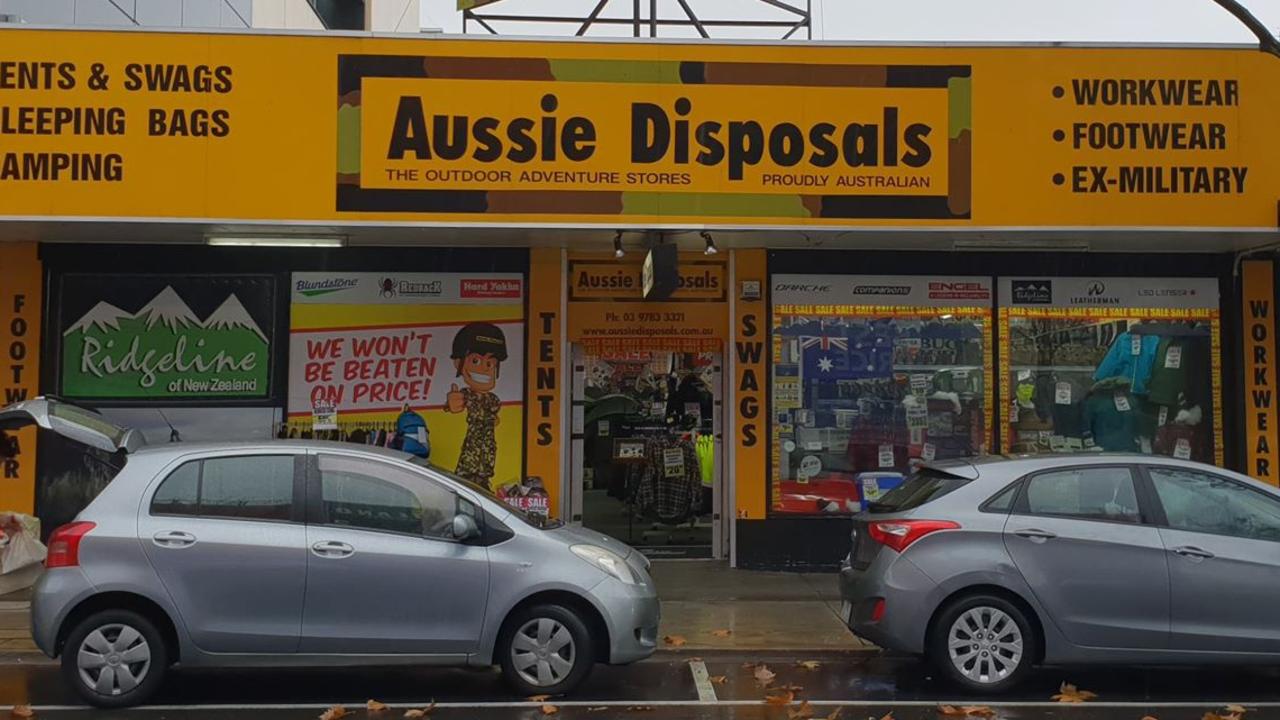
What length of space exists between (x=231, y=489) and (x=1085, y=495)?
5411mm

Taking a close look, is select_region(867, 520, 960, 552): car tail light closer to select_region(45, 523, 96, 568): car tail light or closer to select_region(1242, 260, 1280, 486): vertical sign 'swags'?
select_region(45, 523, 96, 568): car tail light

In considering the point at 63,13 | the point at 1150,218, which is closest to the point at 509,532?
the point at 1150,218

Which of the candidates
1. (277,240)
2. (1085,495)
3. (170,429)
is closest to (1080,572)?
(1085,495)

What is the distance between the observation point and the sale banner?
11.4m

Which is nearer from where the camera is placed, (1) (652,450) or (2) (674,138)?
(2) (674,138)

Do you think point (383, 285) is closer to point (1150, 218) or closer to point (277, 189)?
point (277, 189)

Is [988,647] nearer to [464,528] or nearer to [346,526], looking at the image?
[464,528]

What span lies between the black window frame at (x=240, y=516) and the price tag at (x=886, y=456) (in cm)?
661

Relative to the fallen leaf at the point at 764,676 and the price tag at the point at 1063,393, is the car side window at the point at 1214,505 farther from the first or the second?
the price tag at the point at 1063,393

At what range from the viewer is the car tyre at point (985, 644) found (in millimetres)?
6922

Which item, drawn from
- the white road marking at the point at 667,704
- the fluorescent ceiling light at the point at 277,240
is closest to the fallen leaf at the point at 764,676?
the white road marking at the point at 667,704

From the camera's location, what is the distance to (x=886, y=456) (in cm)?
1160

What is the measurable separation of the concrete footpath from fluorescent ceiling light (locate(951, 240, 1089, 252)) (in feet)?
11.7

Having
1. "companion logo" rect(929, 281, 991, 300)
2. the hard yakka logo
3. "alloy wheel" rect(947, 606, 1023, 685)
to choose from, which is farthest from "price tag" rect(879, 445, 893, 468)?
"alloy wheel" rect(947, 606, 1023, 685)
